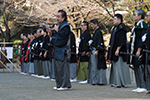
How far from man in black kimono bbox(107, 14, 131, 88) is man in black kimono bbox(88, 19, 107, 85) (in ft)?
2.50

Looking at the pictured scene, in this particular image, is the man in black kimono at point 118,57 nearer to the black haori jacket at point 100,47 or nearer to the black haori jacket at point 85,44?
the black haori jacket at point 100,47

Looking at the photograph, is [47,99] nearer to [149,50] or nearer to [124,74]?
[149,50]

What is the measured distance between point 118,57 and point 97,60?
1179mm

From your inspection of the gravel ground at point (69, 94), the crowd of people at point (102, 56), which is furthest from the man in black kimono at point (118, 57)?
the gravel ground at point (69, 94)

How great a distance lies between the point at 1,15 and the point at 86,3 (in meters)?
13.6

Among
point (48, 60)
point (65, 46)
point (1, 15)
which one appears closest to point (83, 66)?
point (48, 60)

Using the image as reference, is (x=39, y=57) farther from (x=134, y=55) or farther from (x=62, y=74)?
(x=134, y=55)

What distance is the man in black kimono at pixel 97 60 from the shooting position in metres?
9.79

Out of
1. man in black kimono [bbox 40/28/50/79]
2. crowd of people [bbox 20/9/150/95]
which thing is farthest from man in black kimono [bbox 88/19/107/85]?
man in black kimono [bbox 40/28/50/79]

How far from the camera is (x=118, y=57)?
8.90 metres

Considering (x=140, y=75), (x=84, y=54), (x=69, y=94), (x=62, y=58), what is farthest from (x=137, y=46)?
(x=84, y=54)

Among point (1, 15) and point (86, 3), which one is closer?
point (86, 3)

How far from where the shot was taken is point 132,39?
8.03 metres

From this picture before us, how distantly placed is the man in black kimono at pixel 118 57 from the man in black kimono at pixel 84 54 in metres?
1.86
